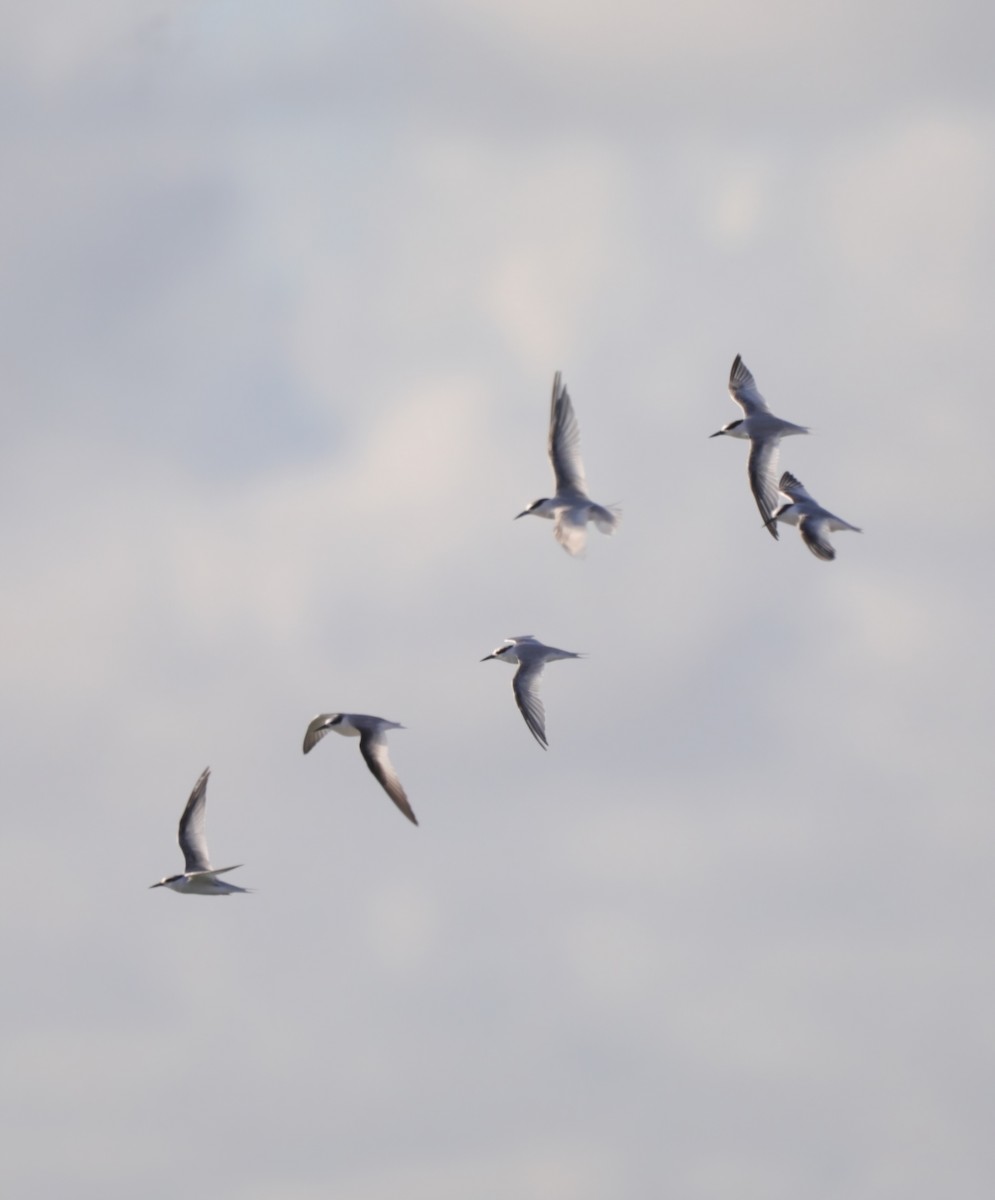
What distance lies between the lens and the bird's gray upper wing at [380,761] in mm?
60625

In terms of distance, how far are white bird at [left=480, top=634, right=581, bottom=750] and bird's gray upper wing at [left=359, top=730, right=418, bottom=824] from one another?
3.52 metres

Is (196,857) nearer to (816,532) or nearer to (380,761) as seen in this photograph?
(380,761)

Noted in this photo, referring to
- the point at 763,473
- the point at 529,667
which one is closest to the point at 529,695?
the point at 529,667

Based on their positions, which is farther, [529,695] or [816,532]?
[816,532]

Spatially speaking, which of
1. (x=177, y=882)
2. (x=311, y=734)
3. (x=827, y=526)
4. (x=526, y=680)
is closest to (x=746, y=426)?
(x=827, y=526)

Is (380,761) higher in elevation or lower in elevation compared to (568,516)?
lower

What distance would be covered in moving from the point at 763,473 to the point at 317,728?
524 inches

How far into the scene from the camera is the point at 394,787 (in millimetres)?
60781

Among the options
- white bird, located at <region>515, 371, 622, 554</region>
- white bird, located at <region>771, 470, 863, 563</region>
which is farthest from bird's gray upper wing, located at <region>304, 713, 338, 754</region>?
white bird, located at <region>771, 470, 863, 563</region>

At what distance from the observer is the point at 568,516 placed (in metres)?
65.3

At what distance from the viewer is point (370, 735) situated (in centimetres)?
6262

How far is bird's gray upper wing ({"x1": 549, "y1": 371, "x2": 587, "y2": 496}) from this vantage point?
66.9 metres

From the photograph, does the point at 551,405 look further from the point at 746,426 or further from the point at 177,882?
the point at 177,882

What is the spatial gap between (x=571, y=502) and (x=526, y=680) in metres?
5.25
